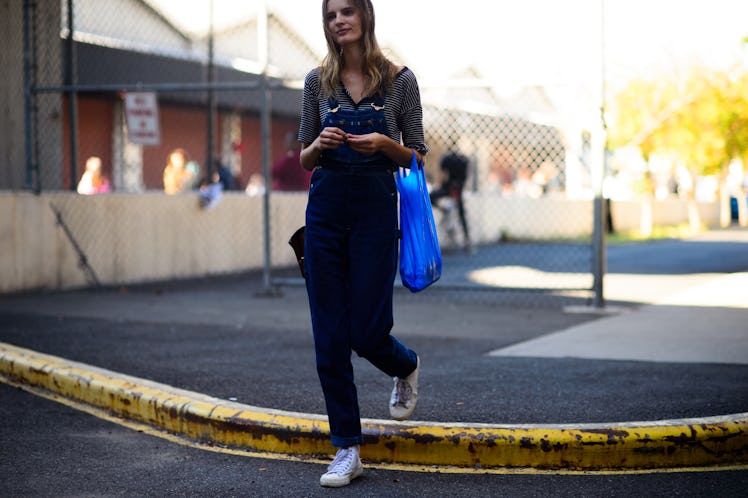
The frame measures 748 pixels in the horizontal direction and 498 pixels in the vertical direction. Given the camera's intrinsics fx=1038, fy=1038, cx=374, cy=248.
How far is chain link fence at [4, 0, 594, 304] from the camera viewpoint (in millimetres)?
11734

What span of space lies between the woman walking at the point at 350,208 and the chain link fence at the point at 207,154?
5.40m

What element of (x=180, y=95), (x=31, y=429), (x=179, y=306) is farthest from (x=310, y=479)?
(x=180, y=95)

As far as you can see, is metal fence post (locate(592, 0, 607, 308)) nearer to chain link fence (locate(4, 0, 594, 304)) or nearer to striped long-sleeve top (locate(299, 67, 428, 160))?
chain link fence (locate(4, 0, 594, 304))

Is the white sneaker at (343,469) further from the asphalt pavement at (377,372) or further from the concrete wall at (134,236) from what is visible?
the concrete wall at (134,236)

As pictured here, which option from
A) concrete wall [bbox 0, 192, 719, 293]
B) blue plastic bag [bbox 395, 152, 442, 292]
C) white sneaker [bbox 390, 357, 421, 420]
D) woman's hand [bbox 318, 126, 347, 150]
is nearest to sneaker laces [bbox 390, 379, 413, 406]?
white sneaker [bbox 390, 357, 421, 420]

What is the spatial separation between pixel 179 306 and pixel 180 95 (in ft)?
38.7

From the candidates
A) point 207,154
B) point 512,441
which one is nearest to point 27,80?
point 207,154

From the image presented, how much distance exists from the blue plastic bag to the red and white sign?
25.4ft

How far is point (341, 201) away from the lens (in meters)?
4.21

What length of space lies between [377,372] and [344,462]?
241 cm

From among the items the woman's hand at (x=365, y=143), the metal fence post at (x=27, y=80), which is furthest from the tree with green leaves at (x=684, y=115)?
the woman's hand at (x=365, y=143)

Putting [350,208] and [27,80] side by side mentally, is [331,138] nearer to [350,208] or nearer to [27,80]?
[350,208]

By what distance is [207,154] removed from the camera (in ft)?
47.8

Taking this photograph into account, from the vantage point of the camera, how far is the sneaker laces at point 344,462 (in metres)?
4.23
